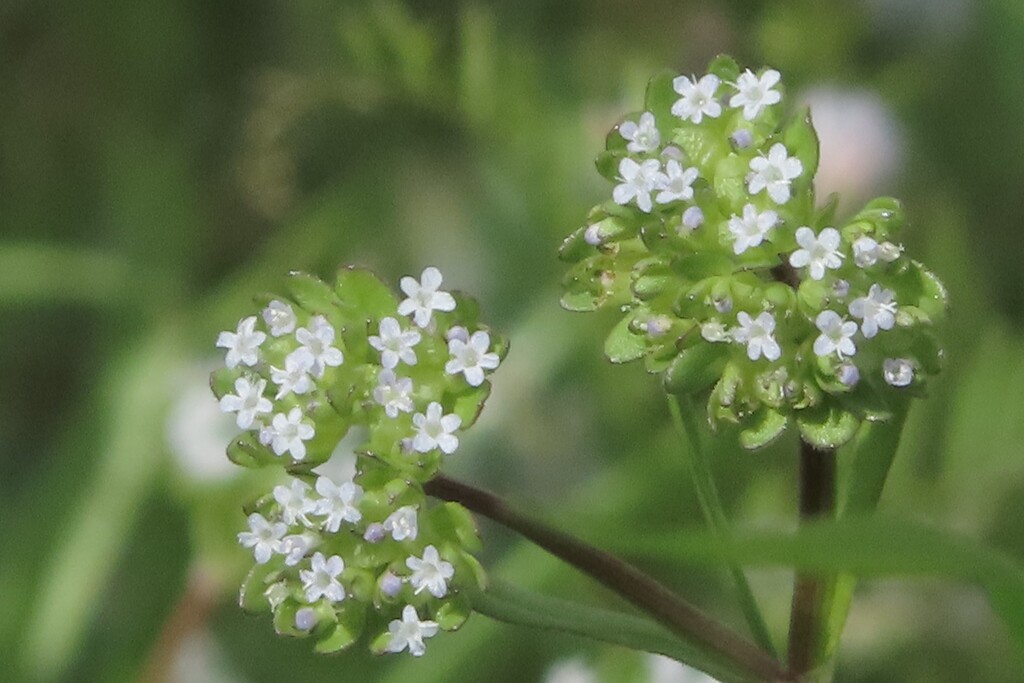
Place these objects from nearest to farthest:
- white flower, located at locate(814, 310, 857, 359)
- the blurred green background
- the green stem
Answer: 1. white flower, located at locate(814, 310, 857, 359)
2. the green stem
3. the blurred green background

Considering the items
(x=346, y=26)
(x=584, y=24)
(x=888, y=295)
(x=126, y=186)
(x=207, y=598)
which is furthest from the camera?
(x=126, y=186)

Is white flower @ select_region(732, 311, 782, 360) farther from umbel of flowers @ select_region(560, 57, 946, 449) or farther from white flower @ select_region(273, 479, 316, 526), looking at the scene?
white flower @ select_region(273, 479, 316, 526)

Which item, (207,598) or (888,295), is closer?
(888,295)

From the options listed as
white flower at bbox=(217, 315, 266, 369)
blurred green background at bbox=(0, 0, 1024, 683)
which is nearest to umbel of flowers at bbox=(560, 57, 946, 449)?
white flower at bbox=(217, 315, 266, 369)

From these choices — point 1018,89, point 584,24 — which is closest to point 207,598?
point 584,24

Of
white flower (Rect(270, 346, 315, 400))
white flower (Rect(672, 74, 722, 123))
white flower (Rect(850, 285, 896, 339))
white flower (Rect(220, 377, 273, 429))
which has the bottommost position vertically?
white flower (Rect(220, 377, 273, 429))

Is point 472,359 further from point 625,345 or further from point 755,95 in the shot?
point 755,95

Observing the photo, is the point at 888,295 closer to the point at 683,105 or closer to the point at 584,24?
the point at 683,105

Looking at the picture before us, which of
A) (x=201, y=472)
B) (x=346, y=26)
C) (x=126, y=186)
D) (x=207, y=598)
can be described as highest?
(x=346, y=26)
